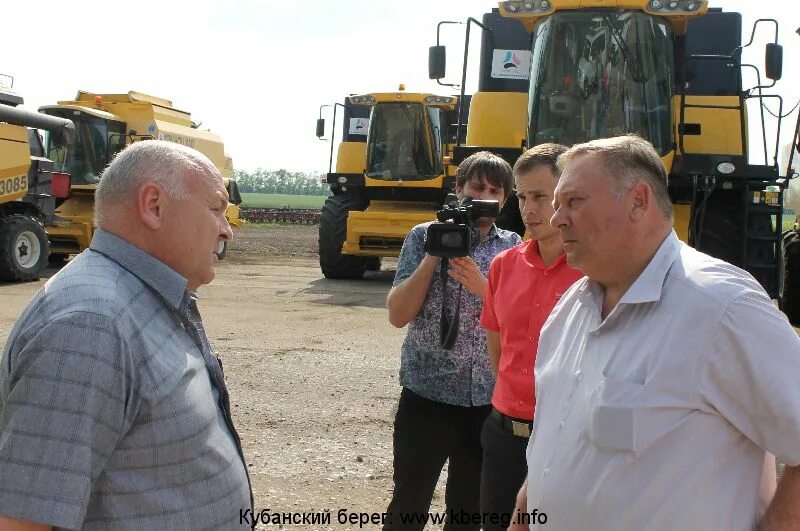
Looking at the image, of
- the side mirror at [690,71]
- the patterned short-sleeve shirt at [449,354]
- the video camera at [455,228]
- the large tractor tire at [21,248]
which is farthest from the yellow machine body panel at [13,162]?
the video camera at [455,228]

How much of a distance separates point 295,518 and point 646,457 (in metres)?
2.77

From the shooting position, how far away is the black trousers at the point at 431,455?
3.54 m

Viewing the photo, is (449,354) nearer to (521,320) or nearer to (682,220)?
(521,320)

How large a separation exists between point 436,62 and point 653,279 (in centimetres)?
737

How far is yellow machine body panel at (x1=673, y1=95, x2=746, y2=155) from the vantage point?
9.05m

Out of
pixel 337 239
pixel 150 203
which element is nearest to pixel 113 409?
pixel 150 203

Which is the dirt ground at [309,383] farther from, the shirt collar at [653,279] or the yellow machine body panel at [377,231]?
the shirt collar at [653,279]

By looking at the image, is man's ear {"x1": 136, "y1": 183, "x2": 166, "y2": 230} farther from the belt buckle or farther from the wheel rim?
the wheel rim

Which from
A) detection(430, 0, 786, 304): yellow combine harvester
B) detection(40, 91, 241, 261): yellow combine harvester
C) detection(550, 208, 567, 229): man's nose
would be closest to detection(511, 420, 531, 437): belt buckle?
detection(550, 208, 567, 229): man's nose

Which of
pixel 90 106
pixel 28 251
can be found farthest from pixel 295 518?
pixel 90 106

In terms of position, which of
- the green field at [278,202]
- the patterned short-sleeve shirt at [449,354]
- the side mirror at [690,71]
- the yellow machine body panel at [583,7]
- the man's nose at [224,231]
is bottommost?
the green field at [278,202]

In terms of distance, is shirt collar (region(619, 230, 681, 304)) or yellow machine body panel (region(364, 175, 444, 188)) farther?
yellow machine body panel (region(364, 175, 444, 188))

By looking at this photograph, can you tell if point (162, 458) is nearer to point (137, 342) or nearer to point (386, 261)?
point (137, 342)

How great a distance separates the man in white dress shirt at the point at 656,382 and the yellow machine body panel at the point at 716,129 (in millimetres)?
7232
